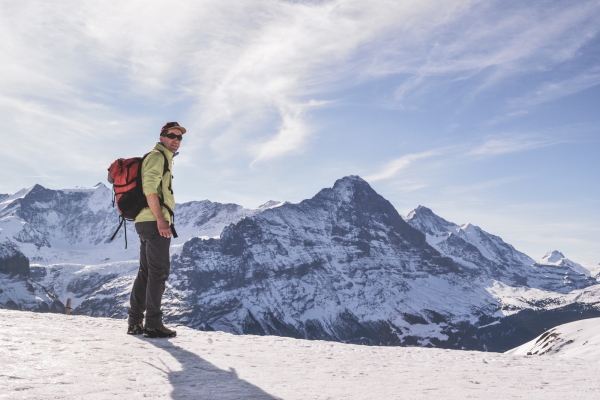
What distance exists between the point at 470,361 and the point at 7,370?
598 centimetres

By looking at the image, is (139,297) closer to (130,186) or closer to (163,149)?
(130,186)

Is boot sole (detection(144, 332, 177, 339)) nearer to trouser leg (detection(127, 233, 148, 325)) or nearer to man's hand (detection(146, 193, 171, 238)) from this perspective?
trouser leg (detection(127, 233, 148, 325))

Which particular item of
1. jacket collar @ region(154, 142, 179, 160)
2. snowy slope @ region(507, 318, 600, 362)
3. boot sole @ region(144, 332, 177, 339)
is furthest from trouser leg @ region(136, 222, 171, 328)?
snowy slope @ region(507, 318, 600, 362)

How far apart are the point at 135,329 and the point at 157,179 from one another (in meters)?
2.64

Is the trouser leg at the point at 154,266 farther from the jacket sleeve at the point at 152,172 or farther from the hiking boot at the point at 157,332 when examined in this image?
the jacket sleeve at the point at 152,172

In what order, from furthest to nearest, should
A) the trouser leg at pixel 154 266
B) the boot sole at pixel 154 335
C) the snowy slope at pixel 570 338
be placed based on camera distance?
the snowy slope at pixel 570 338, the boot sole at pixel 154 335, the trouser leg at pixel 154 266

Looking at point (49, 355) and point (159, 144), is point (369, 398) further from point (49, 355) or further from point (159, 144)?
point (159, 144)

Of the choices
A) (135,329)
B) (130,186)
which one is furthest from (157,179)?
(135,329)

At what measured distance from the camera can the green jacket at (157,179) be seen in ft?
24.6

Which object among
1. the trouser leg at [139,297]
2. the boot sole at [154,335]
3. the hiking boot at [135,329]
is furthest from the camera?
the trouser leg at [139,297]

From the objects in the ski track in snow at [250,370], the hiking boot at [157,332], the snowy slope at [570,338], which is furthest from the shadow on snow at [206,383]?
the snowy slope at [570,338]

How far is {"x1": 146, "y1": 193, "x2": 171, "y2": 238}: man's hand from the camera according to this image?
735 cm

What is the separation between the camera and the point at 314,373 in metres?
5.66

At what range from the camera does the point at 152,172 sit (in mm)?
7555
